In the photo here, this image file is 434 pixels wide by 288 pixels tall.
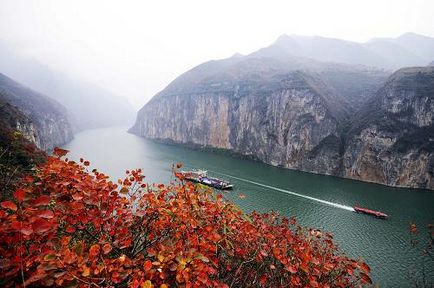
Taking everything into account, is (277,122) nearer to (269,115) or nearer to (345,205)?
(269,115)

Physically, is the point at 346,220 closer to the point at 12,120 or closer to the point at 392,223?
the point at 392,223

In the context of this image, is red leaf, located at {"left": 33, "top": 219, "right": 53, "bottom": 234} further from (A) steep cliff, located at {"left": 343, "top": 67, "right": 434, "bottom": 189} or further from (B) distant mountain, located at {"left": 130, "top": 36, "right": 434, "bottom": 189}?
(B) distant mountain, located at {"left": 130, "top": 36, "right": 434, "bottom": 189}

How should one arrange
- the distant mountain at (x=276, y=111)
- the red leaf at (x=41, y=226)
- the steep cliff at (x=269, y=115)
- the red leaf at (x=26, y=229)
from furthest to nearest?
the distant mountain at (x=276, y=111) < the steep cliff at (x=269, y=115) < the red leaf at (x=41, y=226) < the red leaf at (x=26, y=229)

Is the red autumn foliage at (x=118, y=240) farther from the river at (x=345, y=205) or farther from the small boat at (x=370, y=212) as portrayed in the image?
the small boat at (x=370, y=212)

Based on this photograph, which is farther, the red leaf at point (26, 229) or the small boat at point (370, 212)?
the small boat at point (370, 212)

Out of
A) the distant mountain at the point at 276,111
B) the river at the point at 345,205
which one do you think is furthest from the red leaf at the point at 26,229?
the distant mountain at the point at 276,111

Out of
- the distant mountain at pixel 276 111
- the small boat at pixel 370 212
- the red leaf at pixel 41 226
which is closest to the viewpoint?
the red leaf at pixel 41 226

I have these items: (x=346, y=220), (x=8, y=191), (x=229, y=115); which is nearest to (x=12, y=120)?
(x=8, y=191)
